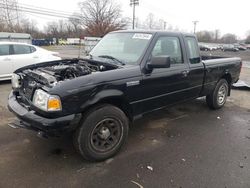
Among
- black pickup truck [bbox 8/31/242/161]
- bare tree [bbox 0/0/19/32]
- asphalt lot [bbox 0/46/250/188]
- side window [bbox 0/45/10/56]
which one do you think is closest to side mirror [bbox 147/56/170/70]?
black pickup truck [bbox 8/31/242/161]

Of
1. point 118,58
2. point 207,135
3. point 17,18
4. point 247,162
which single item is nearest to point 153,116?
point 207,135

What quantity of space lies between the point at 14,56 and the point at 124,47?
5.95m

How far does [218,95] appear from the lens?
5.86 m

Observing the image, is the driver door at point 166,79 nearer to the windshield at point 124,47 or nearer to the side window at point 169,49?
the side window at point 169,49

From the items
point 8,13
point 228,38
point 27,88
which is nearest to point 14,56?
point 27,88

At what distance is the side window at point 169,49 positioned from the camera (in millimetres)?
4037

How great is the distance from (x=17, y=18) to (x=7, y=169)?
1934 inches

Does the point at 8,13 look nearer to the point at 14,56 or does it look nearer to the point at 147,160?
the point at 14,56

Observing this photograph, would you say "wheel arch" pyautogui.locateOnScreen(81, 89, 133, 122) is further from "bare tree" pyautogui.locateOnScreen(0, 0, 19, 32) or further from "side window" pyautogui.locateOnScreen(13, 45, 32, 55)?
"bare tree" pyautogui.locateOnScreen(0, 0, 19, 32)

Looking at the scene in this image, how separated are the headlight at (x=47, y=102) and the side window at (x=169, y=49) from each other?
73.0 inches

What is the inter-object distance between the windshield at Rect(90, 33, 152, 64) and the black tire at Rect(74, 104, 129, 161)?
3.21 ft

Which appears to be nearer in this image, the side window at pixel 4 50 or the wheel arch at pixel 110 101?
the wheel arch at pixel 110 101

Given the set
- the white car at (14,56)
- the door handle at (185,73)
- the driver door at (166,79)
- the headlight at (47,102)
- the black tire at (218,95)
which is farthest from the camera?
the white car at (14,56)

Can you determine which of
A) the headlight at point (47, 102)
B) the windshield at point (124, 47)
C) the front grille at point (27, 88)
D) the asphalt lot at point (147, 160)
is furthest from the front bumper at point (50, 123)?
the windshield at point (124, 47)
